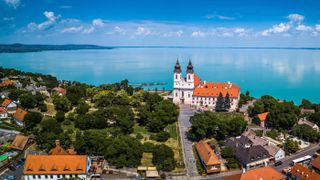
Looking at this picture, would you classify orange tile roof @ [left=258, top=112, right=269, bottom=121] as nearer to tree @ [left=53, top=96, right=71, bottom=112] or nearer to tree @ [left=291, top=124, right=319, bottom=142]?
tree @ [left=291, top=124, right=319, bottom=142]

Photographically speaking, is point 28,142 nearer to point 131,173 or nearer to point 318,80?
point 131,173

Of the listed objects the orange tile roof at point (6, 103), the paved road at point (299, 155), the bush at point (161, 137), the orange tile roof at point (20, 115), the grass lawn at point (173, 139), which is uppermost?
the orange tile roof at point (6, 103)

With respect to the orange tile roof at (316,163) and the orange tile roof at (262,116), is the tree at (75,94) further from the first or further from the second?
the orange tile roof at (316,163)

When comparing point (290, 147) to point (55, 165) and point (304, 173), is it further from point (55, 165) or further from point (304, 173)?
point (55, 165)

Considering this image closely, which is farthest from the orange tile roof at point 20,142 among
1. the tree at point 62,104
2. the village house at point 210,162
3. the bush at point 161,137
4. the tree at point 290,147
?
the tree at point 290,147

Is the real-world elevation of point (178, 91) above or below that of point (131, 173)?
above

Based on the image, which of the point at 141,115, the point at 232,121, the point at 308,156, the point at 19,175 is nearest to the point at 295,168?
the point at 308,156

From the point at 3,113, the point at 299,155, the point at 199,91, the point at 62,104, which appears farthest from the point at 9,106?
the point at 299,155
